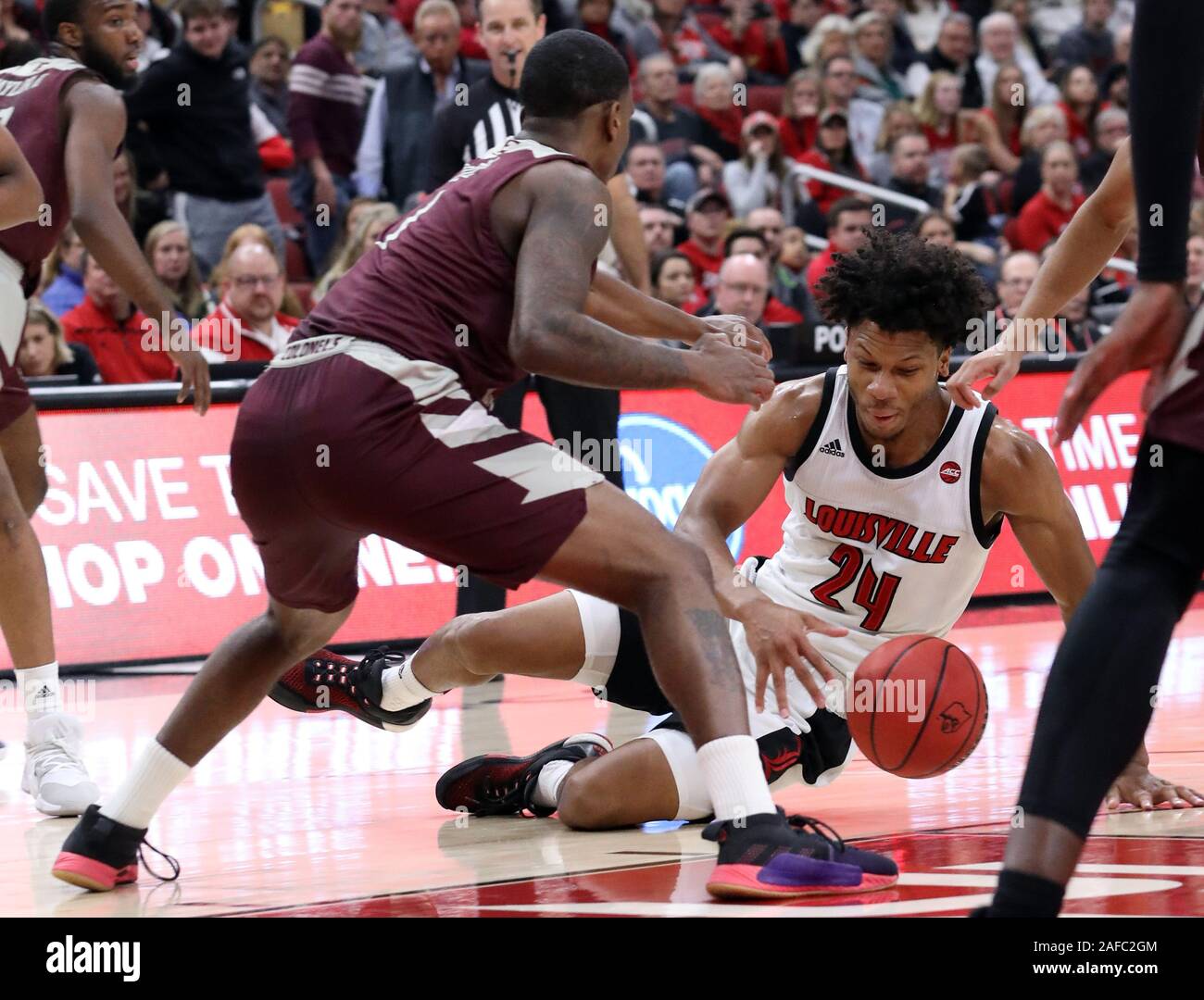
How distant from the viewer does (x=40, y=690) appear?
510 cm

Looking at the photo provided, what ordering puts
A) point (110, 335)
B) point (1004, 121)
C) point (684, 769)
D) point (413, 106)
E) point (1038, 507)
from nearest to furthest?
point (1038, 507) → point (684, 769) → point (110, 335) → point (413, 106) → point (1004, 121)

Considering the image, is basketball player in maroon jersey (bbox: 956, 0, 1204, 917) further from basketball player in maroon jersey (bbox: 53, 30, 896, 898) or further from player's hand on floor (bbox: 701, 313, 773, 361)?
player's hand on floor (bbox: 701, 313, 773, 361)

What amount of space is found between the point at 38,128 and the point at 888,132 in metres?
9.56

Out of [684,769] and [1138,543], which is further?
[684,769]

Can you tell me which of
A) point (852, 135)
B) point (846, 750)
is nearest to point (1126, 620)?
point (846, 750)

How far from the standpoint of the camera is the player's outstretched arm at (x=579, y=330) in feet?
11.5

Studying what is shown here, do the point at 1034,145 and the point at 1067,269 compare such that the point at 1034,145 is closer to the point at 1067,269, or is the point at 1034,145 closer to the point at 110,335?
the point at 110,335

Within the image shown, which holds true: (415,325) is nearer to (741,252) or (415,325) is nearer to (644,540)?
(644,540)

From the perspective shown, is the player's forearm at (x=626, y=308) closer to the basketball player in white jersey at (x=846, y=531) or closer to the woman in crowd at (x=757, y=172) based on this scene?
the basketball player in white jersey at (x=846, y=531)

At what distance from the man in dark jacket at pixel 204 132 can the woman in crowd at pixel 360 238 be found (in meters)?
0.99

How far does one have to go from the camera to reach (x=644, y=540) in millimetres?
3586

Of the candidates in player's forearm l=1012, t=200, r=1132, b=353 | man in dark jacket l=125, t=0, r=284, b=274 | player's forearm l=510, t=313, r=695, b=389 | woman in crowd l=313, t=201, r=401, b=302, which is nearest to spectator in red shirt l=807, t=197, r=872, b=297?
woman in crowd l=313, t=201, r=401, b=302

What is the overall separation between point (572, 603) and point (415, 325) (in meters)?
1.31

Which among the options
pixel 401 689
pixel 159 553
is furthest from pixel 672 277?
pixel 401 689
